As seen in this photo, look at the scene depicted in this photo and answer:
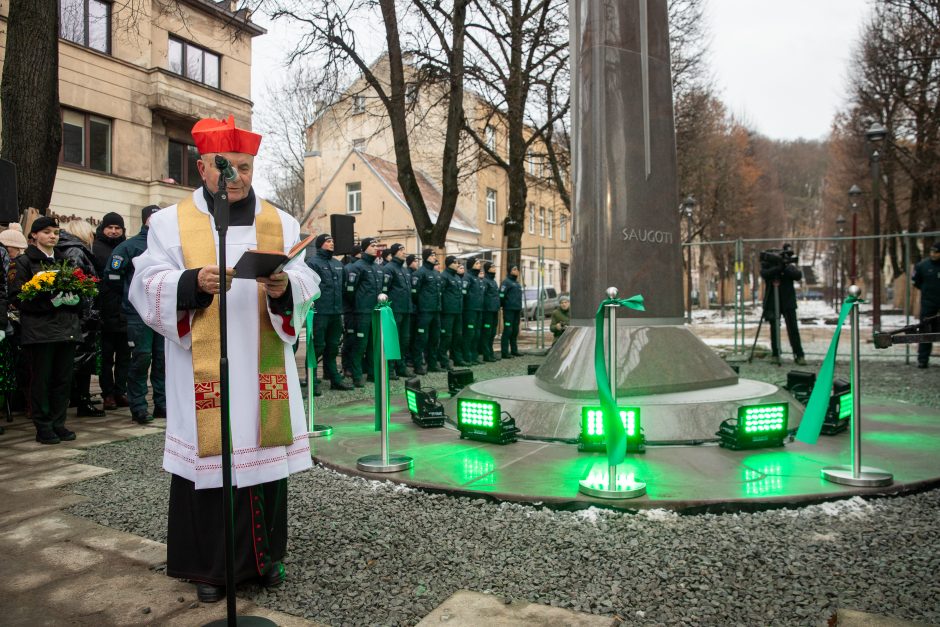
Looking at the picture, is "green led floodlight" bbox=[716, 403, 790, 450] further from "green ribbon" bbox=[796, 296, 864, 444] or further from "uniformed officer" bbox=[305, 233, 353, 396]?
"uniformed officer" bbox=[305, 233, 353, 396]

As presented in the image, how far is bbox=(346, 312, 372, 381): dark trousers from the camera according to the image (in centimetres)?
1075

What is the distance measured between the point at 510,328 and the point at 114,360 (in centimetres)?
902

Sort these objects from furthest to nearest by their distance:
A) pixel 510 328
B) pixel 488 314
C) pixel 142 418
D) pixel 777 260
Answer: pixel 510 328 < pixel 488 314 < pixel 777 260 < pixel 142 418

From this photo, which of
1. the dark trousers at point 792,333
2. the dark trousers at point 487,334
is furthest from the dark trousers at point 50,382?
the dark trousers at point 792,333

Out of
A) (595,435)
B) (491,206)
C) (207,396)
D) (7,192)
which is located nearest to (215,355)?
(207,396)

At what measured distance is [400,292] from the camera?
11.7 meters

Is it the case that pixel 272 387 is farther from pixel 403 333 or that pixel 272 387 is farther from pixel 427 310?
pixel 427 310

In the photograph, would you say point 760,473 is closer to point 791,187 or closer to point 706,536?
point 706,536

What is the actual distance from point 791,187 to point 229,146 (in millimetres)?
86473

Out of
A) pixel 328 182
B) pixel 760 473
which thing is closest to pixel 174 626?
pixel 760 473

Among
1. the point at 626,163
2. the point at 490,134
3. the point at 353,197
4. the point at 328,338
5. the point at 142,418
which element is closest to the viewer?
the point at 626,163

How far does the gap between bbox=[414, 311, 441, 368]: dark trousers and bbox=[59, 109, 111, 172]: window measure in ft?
48.9

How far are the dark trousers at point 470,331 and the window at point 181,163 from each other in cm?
1574

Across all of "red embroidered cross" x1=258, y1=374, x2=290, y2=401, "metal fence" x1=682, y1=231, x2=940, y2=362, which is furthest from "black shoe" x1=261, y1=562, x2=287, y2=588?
"metal fence" x1=682, y1=231, x2=940, y2=362
